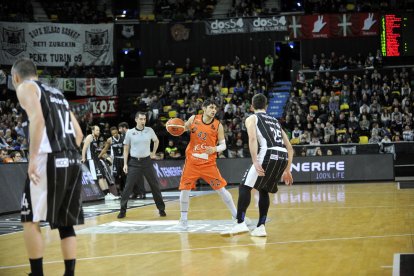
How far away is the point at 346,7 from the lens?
37531 mm

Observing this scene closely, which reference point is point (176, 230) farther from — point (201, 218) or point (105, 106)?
point (105, 106)

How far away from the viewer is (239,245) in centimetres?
851

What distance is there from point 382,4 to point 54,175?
33.6m

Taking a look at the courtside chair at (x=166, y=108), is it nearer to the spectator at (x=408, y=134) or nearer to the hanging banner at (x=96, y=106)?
the hanging banner at (x=96, y=106)

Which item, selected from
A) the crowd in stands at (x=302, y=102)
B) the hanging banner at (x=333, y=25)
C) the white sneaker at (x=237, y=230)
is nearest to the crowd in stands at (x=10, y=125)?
the crowd in stands at (x=302, y=102)

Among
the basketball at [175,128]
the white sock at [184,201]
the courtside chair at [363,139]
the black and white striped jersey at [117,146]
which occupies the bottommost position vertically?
the courtside chair at [363,139]

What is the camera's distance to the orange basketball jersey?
10484mm

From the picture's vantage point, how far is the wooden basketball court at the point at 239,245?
6945mm

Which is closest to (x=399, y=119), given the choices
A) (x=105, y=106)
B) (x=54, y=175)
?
(x=105, y=106)

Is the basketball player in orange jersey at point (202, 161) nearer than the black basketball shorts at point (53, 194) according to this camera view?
No

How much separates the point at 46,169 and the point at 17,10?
35.0m

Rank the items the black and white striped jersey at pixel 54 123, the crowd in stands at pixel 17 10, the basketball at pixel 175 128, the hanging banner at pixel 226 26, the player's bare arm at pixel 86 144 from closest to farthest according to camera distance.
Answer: the black and white striped jersey at pixel 54 123, the basketball at pixel 175 128, the player's bare arm at pixel 86 144, the crowd in stands at pixel 17 10, the hanging banner at pixel 226 26

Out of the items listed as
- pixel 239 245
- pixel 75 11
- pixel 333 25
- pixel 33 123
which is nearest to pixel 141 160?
pixel 239 245

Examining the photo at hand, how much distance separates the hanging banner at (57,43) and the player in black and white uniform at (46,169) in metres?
31.3
